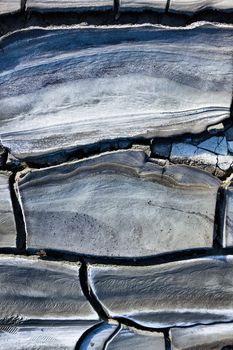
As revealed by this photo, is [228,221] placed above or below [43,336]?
above

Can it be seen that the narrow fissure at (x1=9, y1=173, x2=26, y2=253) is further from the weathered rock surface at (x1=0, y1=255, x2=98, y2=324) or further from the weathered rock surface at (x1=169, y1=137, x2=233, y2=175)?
the weathered rock surface at (x1=169, y1=137, x2=233, y2=175)

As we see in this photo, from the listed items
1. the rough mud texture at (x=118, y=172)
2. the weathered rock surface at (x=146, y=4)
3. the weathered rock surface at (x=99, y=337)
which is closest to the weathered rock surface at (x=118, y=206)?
the rough mud texture at (x=118, y=172)

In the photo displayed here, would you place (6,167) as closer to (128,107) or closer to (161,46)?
(128,107)

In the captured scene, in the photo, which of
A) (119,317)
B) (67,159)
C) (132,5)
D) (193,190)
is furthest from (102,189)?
(132,5)

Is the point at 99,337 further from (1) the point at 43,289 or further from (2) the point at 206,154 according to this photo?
(2) the point at 206,154

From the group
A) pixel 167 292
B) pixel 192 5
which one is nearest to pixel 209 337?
pixel 167 292

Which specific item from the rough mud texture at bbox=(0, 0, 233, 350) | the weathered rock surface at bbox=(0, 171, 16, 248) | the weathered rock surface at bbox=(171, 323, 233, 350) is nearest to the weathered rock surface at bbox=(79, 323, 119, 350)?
the rough mud texture at bbox=(0, 0, 233, 350)

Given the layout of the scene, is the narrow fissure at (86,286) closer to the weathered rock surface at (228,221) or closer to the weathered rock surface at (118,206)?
the weathered rock surface at (118,206)
